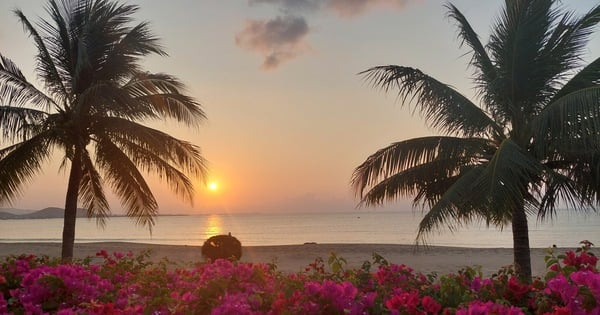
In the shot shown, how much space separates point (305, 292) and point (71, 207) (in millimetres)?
9798

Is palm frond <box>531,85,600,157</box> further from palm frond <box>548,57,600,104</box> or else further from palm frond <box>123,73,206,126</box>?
palm frond <box>123,73,206,126</box>

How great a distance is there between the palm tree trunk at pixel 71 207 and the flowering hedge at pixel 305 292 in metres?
6.57

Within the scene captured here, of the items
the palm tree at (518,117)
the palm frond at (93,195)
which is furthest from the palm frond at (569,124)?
the palm frond at (93,195)

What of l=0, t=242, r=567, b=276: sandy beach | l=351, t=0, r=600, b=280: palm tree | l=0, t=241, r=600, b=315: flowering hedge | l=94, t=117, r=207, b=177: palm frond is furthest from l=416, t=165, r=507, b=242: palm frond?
l=0, t=242, r=567, b=276: sandy beach

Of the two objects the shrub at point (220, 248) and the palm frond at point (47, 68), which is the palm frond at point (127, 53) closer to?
the palm frond at point (47, 68)

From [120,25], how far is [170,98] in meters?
2.11

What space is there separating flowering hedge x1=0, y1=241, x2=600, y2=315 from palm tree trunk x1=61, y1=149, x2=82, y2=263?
21.6 feet

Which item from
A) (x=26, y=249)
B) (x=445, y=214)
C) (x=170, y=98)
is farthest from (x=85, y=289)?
(x=26, y=249)

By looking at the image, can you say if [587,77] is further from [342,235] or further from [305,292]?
[342,235]

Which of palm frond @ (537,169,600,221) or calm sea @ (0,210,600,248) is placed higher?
palm frond @ (537,169,600,221)

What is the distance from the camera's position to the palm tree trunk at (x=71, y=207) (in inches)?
429

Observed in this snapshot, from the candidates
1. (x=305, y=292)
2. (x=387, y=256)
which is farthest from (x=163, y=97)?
(x=387, y=256)

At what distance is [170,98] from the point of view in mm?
11859

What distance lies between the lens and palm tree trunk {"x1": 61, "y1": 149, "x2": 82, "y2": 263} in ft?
35.8
